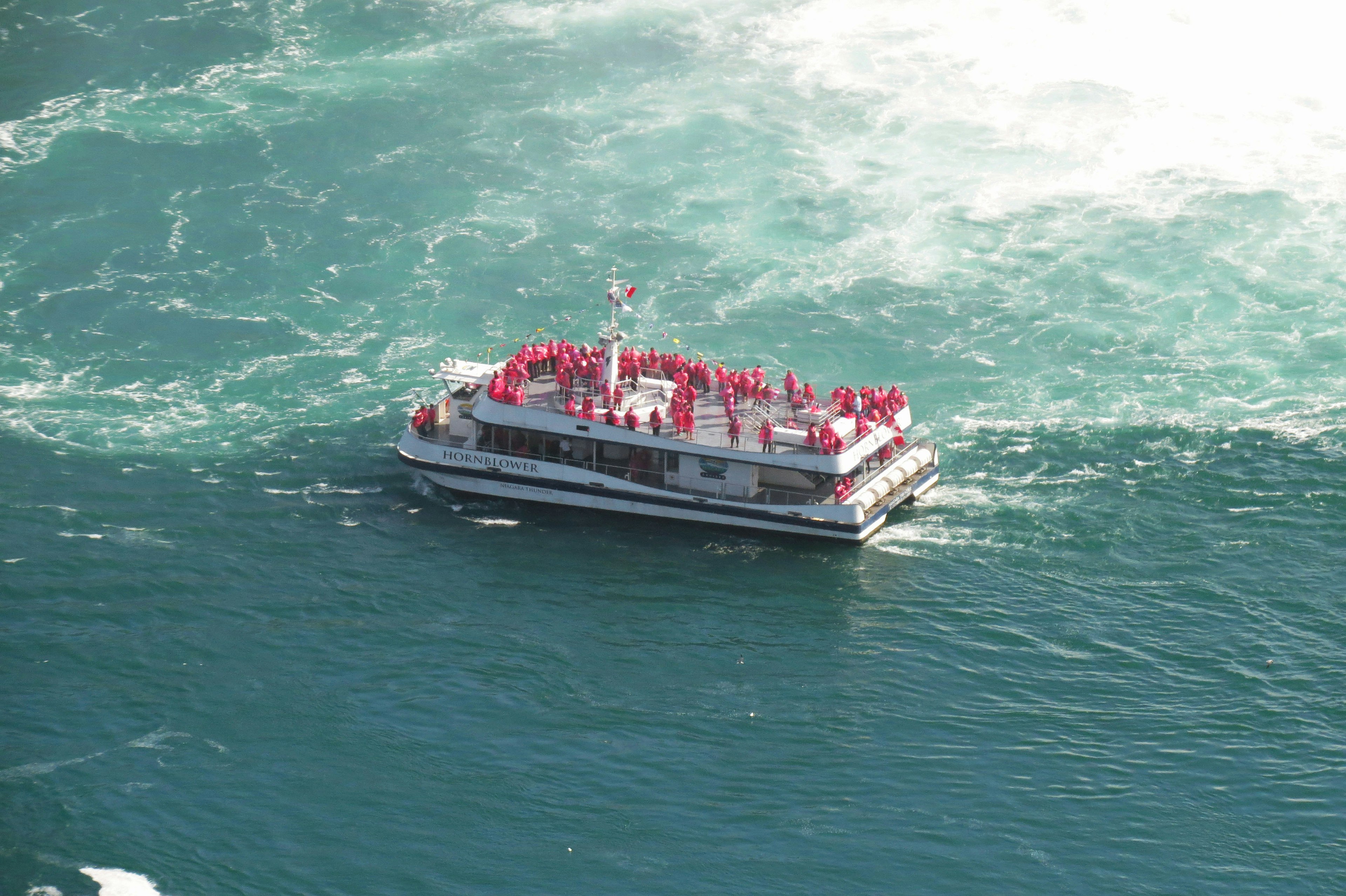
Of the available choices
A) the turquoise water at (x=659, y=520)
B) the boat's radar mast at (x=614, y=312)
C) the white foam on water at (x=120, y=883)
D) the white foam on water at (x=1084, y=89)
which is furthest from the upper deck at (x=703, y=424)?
the white foam on water at (x=1084, y=89)

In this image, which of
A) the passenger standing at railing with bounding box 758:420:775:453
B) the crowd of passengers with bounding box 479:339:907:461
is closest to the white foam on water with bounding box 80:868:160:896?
the crowd of passengers with bounding box 479:339:907:461

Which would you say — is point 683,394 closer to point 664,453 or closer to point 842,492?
point 664,453


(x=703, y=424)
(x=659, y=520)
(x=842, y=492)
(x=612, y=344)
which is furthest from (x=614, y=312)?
(x=842, y=492)

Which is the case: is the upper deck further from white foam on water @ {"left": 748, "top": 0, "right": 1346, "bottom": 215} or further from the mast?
white foam on water @ {"left": 748, "top": 0, "right": 1346, "bottom": 215}

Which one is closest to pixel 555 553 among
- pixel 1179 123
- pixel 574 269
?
pixel 574 269

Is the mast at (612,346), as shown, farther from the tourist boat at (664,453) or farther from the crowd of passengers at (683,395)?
the crowd of passengers at (683,395)
